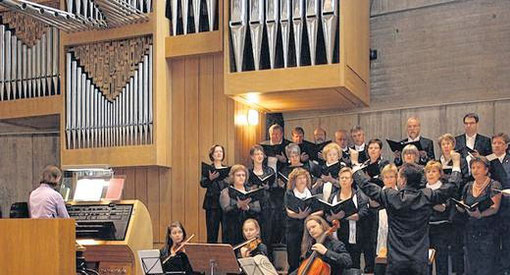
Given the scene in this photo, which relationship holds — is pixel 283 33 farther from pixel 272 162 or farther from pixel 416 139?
pixel 416 139

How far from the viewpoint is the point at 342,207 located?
7117 millimetres

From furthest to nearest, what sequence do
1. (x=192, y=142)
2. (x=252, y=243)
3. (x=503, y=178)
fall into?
(x=192, y=142) → (x=252, y=243) → (x=503, y=178)

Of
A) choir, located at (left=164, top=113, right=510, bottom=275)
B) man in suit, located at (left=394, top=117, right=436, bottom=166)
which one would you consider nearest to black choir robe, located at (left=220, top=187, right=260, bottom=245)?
choir, located at (left=164, top=113, right=510, bottom=275)

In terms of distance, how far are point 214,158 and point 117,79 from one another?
5.63 ft

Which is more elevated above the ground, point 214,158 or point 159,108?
point 159,108

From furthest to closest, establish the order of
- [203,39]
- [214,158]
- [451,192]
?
[203,39] → [214,158] → [451,192]

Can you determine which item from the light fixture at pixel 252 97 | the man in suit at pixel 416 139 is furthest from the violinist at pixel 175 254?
the man in suit at pixel 416 139

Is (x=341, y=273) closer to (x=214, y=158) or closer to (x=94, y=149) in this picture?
(x=214, y=158)

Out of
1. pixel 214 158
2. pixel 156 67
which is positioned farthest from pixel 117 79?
pixel 214 158

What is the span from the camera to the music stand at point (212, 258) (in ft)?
22.5

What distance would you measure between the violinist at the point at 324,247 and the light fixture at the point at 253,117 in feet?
7.95

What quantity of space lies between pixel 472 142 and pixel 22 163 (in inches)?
243

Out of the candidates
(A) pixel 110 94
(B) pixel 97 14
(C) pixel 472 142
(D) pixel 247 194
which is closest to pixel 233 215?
(D) pixel 247 194

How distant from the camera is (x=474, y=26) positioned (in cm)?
852
